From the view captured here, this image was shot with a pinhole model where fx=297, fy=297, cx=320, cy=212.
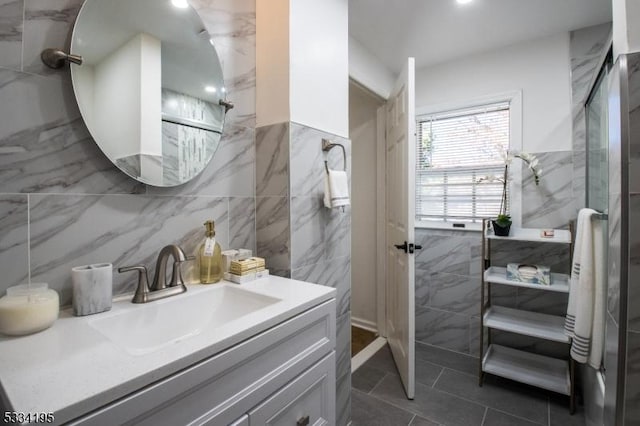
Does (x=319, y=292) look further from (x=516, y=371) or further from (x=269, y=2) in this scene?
(x=516, y=371)

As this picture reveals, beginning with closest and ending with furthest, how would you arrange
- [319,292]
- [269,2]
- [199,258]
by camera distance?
[319,292]
[199,258]
[269,2]

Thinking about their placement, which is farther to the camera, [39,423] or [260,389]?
[260,389]

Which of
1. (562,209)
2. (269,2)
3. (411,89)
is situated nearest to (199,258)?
(269,2)

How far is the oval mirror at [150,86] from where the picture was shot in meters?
0.90

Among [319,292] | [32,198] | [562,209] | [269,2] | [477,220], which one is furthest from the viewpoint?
[477,220]

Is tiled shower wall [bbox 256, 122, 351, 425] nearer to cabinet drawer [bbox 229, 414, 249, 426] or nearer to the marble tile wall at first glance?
the marble tile wall

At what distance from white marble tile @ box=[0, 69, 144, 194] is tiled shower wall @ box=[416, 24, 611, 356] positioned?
230 cm

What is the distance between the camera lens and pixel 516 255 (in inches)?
84.1

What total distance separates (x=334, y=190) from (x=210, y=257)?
25.0 inches

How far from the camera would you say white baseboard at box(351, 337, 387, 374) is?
7.42 ft

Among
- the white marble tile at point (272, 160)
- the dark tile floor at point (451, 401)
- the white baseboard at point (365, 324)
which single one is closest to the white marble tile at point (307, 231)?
the white marble tile at point (272, 160)

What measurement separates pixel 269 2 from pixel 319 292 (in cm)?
131

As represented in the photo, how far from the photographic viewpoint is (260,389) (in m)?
0.77

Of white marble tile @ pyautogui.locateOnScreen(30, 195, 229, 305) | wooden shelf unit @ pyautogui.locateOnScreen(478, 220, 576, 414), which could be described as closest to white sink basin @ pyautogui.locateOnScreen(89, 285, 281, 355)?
white marble tile @ pyautogui.locateOnScreen(30, 195, 229, 305)
